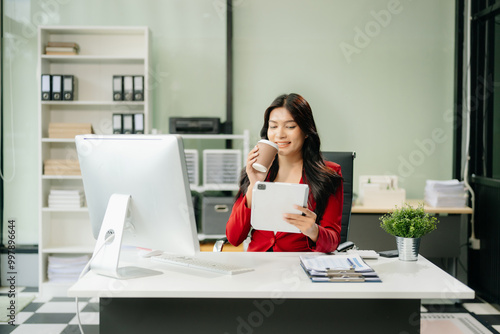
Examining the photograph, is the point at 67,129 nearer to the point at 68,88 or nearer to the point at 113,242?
the point at 68,88

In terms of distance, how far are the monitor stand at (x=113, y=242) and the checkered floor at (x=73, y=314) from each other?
5.13 feet

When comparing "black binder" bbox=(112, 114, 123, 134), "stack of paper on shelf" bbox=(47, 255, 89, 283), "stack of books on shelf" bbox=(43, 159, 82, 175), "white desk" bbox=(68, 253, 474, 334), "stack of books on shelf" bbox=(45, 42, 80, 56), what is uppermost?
"stack of books on shelf" bbox=(45, 42, 80, 56)

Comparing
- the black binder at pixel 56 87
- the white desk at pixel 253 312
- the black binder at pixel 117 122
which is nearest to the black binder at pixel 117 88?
the black binder at pixel 117 122

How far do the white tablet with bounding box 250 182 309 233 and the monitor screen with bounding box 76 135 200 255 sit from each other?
0.24 meters

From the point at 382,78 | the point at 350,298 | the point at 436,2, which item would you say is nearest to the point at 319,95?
the point at 382,78

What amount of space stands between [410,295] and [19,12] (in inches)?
154

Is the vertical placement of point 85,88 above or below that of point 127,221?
above

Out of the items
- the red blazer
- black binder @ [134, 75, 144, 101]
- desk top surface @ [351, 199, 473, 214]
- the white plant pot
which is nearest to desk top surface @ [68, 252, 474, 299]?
the white plant pot

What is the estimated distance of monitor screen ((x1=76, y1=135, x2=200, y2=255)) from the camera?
5.28ft

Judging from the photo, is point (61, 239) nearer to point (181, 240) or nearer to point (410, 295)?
point (181, 240)

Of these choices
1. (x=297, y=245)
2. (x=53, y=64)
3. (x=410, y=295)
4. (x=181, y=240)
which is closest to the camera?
(x=410, y=295)

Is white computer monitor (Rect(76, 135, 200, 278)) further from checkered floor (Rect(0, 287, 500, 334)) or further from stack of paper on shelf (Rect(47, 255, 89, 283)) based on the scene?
stack of paper on shelf (Rect(47, 255, 89, 283))

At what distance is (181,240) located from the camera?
65.9 inches

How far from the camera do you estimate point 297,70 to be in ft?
13.8
